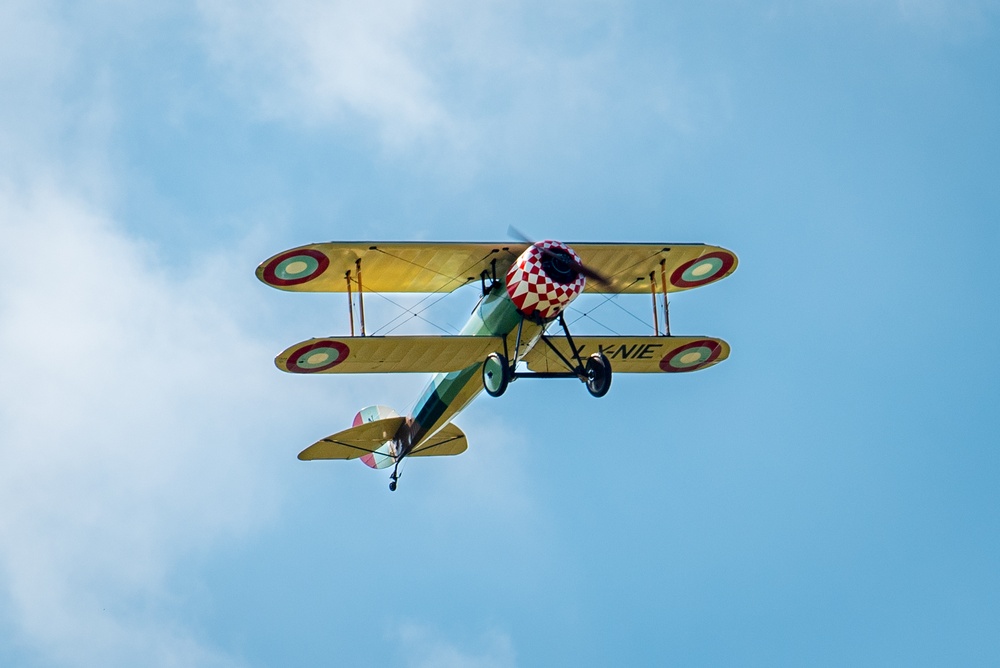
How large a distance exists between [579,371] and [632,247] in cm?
213

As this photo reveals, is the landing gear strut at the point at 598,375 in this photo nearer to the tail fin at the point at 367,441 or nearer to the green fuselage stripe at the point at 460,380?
the green fuselage stripe at the point at 460,380

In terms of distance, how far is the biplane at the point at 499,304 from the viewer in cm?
2020

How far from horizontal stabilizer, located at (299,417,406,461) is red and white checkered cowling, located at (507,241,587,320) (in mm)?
5045

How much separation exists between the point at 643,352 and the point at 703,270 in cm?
150

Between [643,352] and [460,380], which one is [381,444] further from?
[643,352]

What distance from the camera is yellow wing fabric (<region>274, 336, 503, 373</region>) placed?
2058cm

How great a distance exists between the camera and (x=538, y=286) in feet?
65.6

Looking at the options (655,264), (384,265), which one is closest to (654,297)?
(655,264)

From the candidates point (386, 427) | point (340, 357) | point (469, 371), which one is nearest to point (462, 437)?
point (386, 427)

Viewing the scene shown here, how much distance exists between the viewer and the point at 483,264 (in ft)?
70.3

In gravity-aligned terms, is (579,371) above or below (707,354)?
below

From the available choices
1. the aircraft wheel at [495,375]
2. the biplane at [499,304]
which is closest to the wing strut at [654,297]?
the biplane at [499,304]

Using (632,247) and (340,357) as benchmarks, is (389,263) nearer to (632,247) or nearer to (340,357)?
(340,357)

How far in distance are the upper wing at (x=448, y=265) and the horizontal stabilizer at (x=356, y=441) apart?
9.63ft
